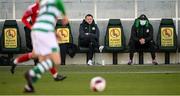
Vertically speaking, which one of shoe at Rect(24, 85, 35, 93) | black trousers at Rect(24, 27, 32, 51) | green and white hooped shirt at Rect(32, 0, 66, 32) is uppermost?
green and white hooped shirt at Rect(32, 0, 66, 32)

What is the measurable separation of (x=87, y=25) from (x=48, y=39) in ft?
36.4

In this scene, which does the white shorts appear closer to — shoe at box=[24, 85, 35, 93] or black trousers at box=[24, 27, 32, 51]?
shoe at box=[24, 85, 35, 93]

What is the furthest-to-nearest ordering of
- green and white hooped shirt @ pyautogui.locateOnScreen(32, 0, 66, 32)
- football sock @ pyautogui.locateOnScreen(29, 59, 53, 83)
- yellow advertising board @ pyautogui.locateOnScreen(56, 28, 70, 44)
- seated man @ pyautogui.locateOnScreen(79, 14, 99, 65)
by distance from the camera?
1. yellow advertising board @ pyautogui.locateOnScreen(56, 28, 70, 44)
2. seated man @ pyautogui.locateOnScreen(79, 14, 99, 65)
3. green and white hooped shirt @ pyautogui.locateOnScreen(32, 0, 66, 32)
4. football sock @ pyautogui.locateOnScreen(29, 59, 53, 83)

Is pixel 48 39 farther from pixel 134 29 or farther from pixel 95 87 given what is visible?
pixel 134 29

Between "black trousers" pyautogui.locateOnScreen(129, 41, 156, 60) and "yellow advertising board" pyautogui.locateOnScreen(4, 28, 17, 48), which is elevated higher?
"yellow advertising board" pyautogui.locateOnScreen(4, 28, 17, 48)

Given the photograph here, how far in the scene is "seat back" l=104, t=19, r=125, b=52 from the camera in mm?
22422

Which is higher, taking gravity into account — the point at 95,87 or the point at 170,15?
the point at 170,15

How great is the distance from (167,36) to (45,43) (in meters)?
12.2

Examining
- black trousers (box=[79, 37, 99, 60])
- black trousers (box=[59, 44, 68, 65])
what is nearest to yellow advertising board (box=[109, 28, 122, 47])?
black trousers (box=[79, 37, 99, 60])

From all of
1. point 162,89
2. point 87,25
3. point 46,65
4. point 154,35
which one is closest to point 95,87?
point 46,65

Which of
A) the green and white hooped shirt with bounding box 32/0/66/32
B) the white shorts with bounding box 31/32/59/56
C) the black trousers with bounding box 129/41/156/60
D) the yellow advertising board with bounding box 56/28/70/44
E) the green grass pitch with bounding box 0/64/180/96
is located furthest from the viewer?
the yellow advertising board with bounding box 56/28/70/44

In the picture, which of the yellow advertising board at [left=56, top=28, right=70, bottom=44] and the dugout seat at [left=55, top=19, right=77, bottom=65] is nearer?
the dugout seat at [left=55, top=19, right=77, bottom=65]

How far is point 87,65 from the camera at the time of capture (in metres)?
22.0

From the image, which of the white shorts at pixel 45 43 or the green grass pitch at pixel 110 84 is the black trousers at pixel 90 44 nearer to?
the green grass pitch at pixel 110 84
